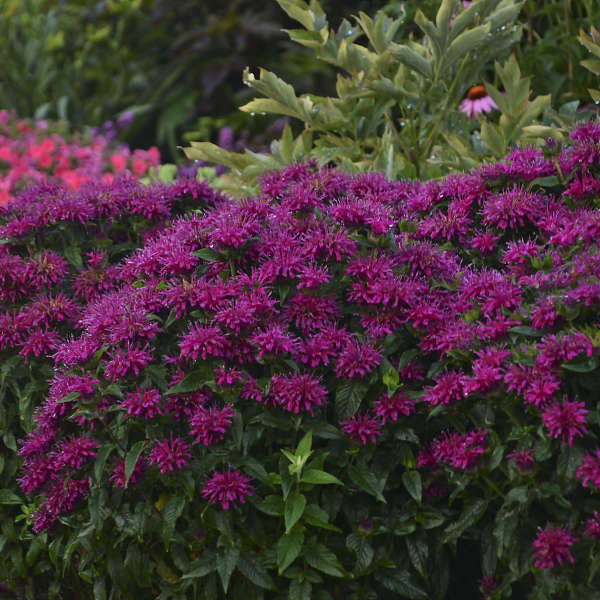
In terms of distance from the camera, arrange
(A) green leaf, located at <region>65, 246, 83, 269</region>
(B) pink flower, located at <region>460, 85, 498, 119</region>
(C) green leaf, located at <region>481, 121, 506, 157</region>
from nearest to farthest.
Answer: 1. (A) green leaf, located at <region>65, 246, 83, 269</region>
2. (C) green leaf, located at <region>481, 121, 506, 157</region>
3. (B) pink flower, located at <region>460, 85, 498, 119</region>

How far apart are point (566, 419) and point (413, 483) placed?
41 centimetres

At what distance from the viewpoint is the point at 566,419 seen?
5.65 ft

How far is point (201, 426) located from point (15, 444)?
755 mm

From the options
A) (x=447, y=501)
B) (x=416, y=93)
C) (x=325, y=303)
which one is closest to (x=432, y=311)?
(x=325, y=303)

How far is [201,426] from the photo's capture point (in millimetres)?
1955

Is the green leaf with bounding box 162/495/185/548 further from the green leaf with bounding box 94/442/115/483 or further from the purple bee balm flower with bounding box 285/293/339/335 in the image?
the purple bee balm flower with bounding box 285/293/339/335

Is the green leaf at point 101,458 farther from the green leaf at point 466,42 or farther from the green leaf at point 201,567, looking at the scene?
the green leaf at point 466,42

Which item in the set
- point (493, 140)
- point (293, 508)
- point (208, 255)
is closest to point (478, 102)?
point (493, 140)

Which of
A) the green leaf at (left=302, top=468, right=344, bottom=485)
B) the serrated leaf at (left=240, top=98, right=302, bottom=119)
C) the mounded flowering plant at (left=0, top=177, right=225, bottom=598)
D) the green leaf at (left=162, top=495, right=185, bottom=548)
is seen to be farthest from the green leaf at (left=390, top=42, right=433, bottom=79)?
the green leaf at (left=162, top=495, right=185, bottom=548)

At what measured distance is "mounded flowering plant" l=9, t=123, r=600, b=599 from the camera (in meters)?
1.86

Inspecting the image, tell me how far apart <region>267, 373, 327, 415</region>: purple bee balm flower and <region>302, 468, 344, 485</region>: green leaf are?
0.44 ft

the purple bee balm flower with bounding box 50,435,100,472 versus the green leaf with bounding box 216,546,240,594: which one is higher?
the purple bee balm flower with bounding box 50,435,100,472

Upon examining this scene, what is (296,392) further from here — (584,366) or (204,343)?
(584,366)

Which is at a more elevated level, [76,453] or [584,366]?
[584,366]
